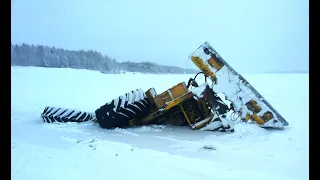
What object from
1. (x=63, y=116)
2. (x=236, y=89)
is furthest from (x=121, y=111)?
(x=236, y=89)

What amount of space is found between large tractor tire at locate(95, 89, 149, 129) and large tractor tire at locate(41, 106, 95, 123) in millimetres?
680

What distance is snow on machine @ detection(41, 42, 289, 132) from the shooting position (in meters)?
3.95

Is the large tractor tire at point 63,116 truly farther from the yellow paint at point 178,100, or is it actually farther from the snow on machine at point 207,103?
the yellow paint at point 178,100

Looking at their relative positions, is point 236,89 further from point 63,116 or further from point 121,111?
point 63,116

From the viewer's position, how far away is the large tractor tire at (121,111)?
399 centimetres

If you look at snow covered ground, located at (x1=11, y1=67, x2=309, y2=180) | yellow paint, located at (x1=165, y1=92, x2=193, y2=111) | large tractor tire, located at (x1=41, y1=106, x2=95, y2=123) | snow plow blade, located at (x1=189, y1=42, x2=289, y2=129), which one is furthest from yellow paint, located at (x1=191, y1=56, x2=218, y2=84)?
large tractor tire, located at (x1=41, y1=106, x2=95, y2=123)

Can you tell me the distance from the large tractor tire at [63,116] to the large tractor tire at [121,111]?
0.68 meters

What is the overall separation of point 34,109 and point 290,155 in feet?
15.2

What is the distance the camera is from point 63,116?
4496 mm

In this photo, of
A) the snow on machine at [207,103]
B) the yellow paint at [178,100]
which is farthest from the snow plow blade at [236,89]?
the yellow paint at [178,100]
